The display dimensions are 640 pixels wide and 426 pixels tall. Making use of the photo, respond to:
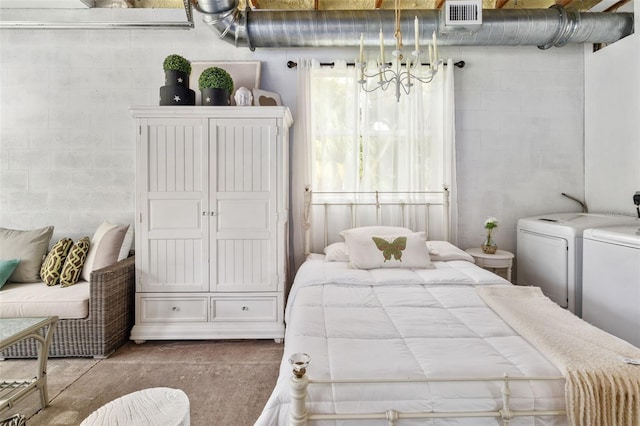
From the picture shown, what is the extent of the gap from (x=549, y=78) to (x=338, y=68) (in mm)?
2076

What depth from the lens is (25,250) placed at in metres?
2.85

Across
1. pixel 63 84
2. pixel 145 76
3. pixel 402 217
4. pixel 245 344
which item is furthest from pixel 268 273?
pixel 63 84

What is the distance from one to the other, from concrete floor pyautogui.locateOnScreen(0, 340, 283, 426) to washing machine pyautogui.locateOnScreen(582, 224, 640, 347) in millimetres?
2350

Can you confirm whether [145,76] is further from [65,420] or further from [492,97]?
[492,97]

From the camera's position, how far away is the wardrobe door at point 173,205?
2707 millimetres

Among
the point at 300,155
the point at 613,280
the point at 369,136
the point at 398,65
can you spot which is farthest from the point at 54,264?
the point at 613,280

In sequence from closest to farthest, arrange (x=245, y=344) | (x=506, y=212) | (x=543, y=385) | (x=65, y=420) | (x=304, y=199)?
1. (x=543, y=385)
2. (x=65, y=420)
3. (x=245, y=344)
4. (x=304, y=199)
5. (x=506, y=212)

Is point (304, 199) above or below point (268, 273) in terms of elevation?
above

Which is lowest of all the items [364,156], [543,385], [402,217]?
[543,385]

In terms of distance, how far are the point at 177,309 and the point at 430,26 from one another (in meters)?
3.13

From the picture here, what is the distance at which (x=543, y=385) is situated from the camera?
3.99 ft

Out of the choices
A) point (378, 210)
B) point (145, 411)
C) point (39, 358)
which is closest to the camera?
point (145, 411)

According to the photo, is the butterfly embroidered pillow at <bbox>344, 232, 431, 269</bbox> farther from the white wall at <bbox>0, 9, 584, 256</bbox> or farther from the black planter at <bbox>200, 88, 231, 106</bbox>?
the black planter at <bbox>200, 88, 231, 106</bbox>

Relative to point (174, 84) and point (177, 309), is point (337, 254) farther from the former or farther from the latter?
point (174, 84)
